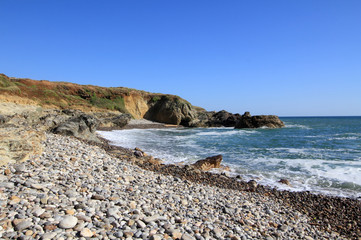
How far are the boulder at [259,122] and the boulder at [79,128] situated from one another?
3613 centimetres

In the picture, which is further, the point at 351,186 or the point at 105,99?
the point at 105,99

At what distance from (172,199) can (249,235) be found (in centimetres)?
185

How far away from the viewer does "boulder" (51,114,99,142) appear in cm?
1320

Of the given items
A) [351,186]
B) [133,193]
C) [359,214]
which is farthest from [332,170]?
[133,193]

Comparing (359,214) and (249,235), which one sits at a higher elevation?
A: (249,235)

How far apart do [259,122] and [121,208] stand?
44657 millimetres

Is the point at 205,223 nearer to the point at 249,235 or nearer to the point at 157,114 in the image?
the point at 249,235

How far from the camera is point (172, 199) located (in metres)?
5.74

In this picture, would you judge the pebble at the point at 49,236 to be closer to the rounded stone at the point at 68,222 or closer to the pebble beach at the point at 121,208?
the pebble beach at the point at 121,208

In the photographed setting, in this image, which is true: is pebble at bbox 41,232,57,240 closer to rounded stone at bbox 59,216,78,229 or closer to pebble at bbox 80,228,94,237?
rounded stone at bbox 59,216,78,229

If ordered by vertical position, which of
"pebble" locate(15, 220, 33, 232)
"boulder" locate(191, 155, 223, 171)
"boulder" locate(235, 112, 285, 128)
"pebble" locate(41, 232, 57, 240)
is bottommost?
"boulder" locate(191, 155, 223, 171)

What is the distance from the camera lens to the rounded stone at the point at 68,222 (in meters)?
3.69

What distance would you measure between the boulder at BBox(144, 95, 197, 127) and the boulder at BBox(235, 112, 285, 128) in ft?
35.7

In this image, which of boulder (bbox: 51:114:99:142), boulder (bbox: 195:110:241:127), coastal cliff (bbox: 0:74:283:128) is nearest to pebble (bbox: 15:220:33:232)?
boulder (bbox: 51:114:99:142)
